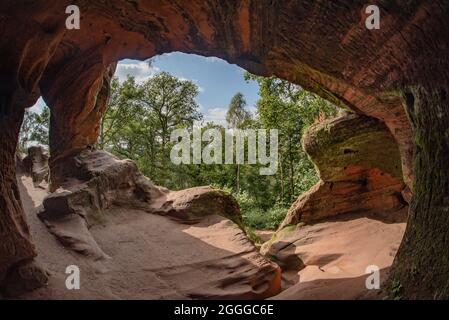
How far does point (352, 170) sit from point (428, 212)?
7144 mm

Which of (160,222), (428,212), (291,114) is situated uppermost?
(291,114)

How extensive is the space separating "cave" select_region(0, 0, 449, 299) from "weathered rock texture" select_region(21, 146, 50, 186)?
2693mm

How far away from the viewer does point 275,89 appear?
70.0 feet

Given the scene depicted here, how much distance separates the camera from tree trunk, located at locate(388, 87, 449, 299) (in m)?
4.09

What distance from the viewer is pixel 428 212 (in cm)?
459

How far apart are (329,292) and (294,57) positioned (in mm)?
4903

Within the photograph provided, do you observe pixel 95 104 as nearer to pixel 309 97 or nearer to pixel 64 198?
pixel 64 198

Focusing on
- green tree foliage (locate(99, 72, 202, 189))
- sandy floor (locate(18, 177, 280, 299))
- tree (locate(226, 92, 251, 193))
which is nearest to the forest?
green tree foliage (locate(99, 72, 202, 189))

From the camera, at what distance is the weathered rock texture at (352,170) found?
10.7 meters

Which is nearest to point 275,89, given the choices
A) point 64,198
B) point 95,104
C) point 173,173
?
point 173,173

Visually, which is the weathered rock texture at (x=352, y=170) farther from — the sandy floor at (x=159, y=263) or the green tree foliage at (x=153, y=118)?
the green tree foliage at (x=153, y=118)

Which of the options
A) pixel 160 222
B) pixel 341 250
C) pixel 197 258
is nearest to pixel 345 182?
pixel 341 250

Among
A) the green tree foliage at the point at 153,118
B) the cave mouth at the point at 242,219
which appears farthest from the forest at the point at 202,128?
the cave mouth at the point at 242,219

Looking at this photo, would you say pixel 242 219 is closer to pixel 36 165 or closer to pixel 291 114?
pixel 36 165
